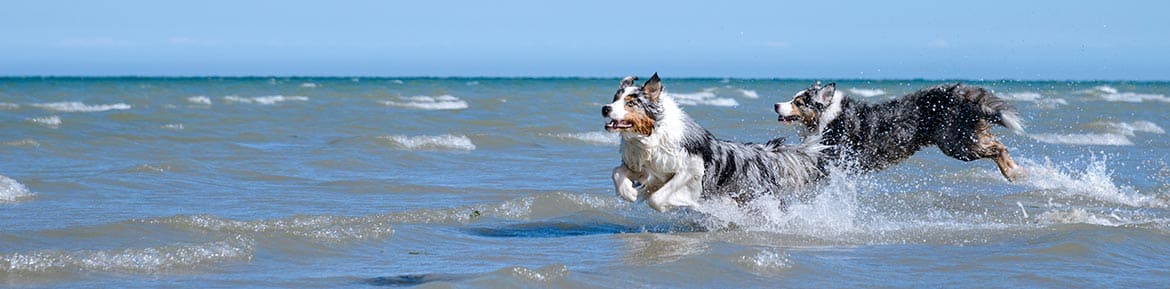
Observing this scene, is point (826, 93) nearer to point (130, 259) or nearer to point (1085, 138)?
point (130, 259)

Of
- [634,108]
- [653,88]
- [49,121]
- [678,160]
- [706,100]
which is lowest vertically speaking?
[706,100]

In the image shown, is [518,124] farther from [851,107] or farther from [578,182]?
[851,107]

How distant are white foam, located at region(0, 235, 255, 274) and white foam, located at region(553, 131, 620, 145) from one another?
871cm

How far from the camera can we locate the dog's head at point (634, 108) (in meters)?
7.22

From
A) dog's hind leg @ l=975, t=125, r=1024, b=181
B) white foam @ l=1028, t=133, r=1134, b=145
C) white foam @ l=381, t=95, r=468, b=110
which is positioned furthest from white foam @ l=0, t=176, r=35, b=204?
white foam @ l=381, t=95, r=468, b=110

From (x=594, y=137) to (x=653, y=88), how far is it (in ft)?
27.7

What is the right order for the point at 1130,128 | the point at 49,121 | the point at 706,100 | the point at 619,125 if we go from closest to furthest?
the point at 619,125 < the point at 49,121 < the point at 1130,128 < the point at 706,100

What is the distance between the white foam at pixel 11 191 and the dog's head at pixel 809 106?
4966 millimetres

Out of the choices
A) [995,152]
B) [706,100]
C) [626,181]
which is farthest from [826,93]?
[706,100]

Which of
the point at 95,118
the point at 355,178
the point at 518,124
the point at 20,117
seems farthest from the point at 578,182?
the point at 20,117

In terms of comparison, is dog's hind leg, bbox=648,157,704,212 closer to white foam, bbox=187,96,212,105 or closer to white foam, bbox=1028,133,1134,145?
white foam, bbox=1028,133,1134,145

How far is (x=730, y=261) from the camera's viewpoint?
629 centimetres

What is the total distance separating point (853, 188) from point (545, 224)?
1969mm

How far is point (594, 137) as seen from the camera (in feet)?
51.5
